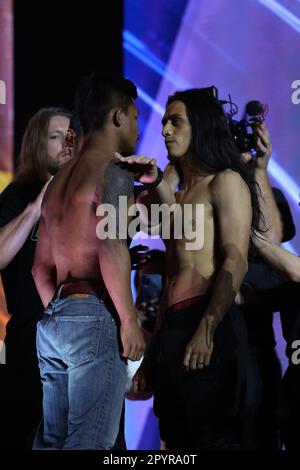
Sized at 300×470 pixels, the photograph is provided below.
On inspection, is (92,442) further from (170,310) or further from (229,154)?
(229,154)

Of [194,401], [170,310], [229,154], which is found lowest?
[194,401]

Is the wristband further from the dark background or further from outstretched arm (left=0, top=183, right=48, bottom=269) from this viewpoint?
the dark background

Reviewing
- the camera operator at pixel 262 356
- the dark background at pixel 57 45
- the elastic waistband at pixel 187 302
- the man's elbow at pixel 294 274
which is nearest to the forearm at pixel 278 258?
the man's elbow at pixel 294 274

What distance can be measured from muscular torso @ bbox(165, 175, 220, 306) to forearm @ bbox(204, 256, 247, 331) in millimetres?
82

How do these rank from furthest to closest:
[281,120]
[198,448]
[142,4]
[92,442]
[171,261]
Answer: [142,4] → [281,120] → [171,261] → [198,448] → [92,442]

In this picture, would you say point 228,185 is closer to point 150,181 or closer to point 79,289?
point 150,181

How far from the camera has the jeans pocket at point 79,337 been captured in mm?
2264

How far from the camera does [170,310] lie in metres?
2.71

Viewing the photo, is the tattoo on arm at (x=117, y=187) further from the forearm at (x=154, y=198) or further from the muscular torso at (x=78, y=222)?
the forearm at (x=154, y=198)

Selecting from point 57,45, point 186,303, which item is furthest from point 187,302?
point 57,45

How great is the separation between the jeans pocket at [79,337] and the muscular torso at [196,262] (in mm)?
484

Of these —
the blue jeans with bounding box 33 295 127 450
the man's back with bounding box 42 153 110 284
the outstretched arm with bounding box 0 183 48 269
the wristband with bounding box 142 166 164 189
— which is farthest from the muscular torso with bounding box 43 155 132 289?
the outstretched arm with bounding box 0 183 48 269
